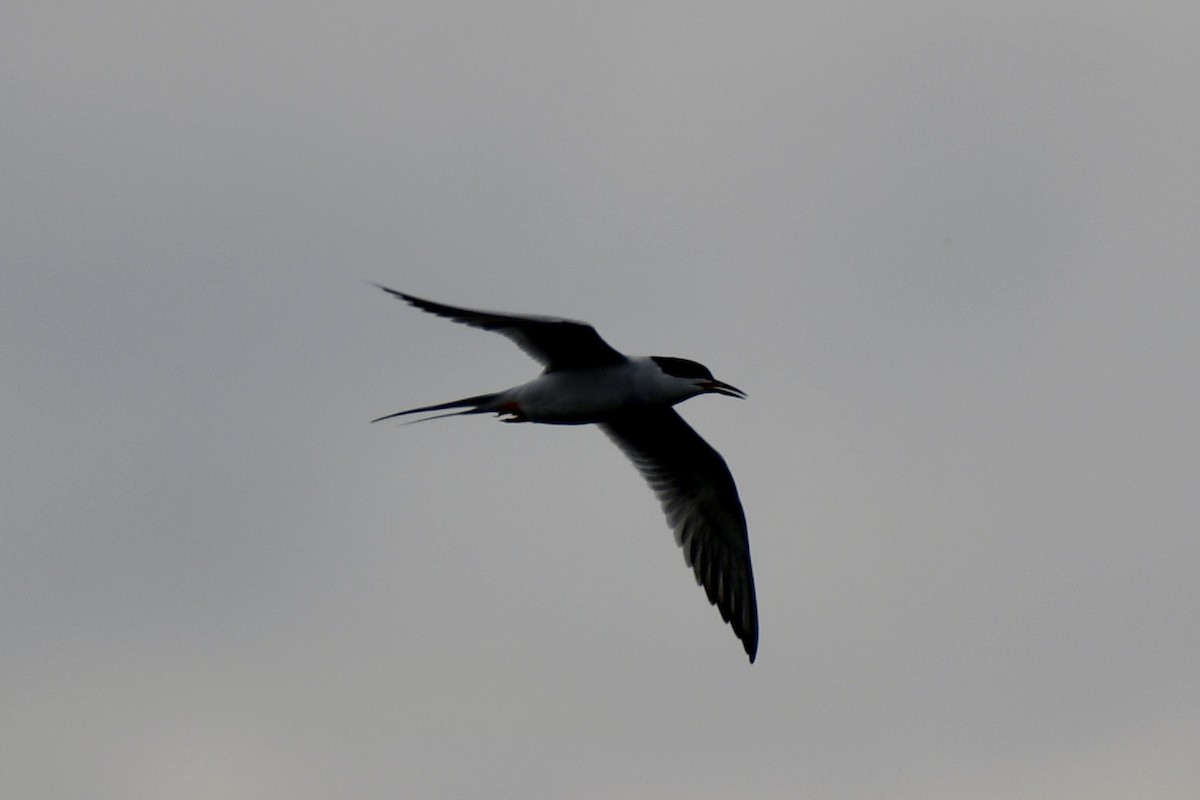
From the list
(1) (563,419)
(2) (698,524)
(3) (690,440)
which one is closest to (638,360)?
(1) (563,419)

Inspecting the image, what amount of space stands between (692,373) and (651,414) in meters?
1.03

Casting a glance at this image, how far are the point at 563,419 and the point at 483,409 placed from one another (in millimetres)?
703

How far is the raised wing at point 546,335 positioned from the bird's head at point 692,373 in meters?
0.46

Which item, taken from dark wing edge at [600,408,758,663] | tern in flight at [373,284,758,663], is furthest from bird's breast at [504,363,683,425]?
dark wing edge at [600,408,758,663]

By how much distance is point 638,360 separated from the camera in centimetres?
1439

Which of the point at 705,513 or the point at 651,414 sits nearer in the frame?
the point at 651,414

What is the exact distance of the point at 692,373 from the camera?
14.6m

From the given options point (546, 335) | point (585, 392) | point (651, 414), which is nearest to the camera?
point (546, 335)

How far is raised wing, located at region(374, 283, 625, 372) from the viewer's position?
1270cm

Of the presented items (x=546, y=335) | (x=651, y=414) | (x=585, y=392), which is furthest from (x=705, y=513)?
(x=546, y=335)

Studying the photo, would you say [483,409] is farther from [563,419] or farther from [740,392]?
[740,392]

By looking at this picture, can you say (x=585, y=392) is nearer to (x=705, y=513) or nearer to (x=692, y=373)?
(x=692, y=373)

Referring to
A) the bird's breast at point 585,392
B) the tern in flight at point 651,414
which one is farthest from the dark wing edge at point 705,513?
the bird's breast at point 585,392

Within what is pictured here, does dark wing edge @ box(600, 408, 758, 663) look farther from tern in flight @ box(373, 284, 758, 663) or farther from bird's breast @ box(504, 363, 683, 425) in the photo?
bird's breast @ box(504, 363, 683, 425)
